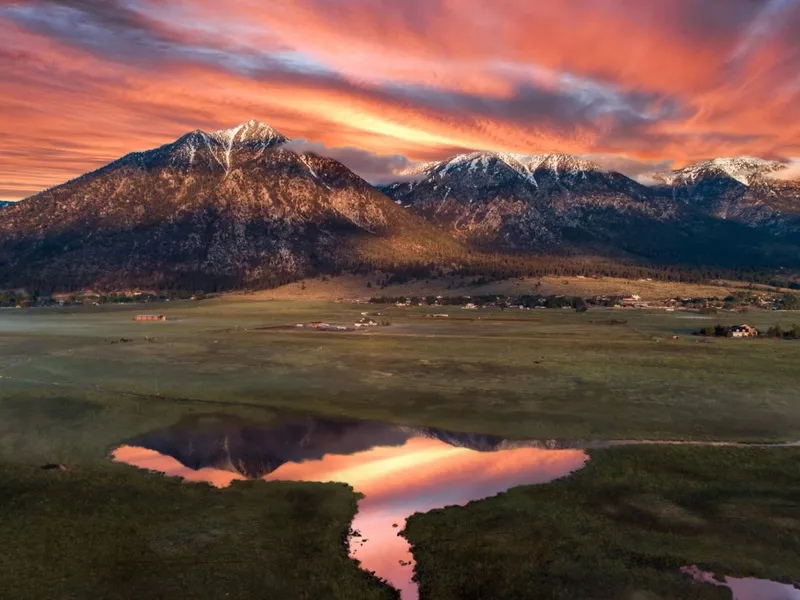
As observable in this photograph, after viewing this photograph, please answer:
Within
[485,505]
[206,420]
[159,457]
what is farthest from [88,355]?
[485,505]

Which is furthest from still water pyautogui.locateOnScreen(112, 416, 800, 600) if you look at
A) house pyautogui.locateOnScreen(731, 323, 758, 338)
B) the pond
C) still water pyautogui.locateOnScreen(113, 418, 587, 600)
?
house pyautogui.locateOnScreen(731, 323, 758, 338)

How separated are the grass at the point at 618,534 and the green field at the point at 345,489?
165 mm

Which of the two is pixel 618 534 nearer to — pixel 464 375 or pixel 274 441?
pixel 274 441

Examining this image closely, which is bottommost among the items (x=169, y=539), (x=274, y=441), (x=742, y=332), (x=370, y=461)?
(x=274, y=441)

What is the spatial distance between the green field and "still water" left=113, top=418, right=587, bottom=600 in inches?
65.1

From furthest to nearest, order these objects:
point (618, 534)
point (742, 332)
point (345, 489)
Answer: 1. point (742, 332)
2. point (345, 489)
3. point (618, 534)

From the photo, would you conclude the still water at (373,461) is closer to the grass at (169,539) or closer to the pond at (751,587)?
the pond at (751,587)

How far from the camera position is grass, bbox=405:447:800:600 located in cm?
2820

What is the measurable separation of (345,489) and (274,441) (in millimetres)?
14118

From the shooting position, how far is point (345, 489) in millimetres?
40906

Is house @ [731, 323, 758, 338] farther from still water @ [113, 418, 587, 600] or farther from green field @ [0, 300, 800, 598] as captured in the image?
still water @ [113, 418, 587, 600]

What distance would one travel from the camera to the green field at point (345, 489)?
29.5 metres

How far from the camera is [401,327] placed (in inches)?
6206

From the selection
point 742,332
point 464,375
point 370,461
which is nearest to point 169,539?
point 370,461
